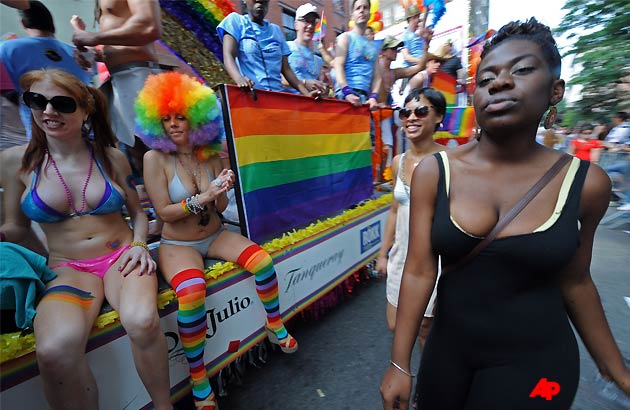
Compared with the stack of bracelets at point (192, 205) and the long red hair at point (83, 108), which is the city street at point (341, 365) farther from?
the long red hair at point (83, 108)

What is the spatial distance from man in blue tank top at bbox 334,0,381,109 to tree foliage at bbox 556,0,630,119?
11.0 meters

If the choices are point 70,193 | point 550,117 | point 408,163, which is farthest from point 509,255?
point 70,193

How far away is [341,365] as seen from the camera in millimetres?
2533

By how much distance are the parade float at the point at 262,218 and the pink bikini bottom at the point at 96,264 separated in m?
0.26

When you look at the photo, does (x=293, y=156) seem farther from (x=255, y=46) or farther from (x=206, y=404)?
(x=206, y=404)

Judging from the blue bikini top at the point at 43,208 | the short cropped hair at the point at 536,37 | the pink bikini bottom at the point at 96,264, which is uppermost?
the short cropped hair at the point at 536,37

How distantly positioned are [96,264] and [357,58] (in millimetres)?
4005

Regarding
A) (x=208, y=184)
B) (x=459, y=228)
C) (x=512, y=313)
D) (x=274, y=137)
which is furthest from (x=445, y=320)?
(x=274, y=137)

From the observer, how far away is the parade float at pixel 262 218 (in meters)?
1.56

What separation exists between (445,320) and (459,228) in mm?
394

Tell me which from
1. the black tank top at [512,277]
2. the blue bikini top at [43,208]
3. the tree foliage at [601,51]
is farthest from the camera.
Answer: the tree foliage at [601,51]

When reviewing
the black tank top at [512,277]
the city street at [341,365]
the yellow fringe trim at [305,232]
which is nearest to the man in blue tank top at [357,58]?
the yellow fringe trim at [305,232]

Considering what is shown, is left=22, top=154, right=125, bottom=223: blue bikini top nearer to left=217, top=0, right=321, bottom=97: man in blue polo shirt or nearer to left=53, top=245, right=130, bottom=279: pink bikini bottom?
left=53, top=245, right=130, bottom=279: pink bikini bottom

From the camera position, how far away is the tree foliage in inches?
419
